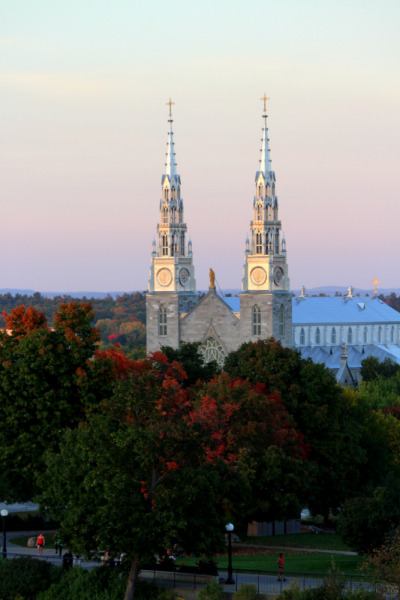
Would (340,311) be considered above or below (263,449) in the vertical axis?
above

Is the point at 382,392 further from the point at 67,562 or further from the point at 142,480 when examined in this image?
the point at 142,480

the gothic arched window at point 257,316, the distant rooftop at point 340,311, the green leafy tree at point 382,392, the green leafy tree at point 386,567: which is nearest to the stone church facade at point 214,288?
the gothic arched window at point 257,316

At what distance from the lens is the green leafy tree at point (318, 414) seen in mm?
59344

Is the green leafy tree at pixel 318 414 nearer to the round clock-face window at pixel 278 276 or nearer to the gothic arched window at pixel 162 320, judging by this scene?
the round clock-face window at pixel 278 276

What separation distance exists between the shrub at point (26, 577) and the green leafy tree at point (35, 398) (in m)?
8.20

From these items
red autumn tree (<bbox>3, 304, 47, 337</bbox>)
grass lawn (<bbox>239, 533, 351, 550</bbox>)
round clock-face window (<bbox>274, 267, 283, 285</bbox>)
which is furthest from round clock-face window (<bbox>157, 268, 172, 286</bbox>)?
grass lawn (<bbox>239, 533, 351, 550</bbox>)

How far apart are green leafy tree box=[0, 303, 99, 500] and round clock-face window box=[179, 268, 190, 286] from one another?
202 feet

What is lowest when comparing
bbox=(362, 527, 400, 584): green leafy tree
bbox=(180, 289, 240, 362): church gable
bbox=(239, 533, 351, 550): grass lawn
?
bbox=(239, 533, 351, 550): grass lawn

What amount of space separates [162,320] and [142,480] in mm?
77589

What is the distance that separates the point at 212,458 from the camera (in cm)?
4788

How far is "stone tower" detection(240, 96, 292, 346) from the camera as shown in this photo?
110m

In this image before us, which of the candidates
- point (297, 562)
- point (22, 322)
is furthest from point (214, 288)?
point (297, 562)

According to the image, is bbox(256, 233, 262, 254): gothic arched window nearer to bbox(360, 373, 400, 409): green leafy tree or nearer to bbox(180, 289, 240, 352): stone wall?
bbox(180, 289, 240, 352): stone wall

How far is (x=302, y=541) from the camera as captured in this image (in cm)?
5400
